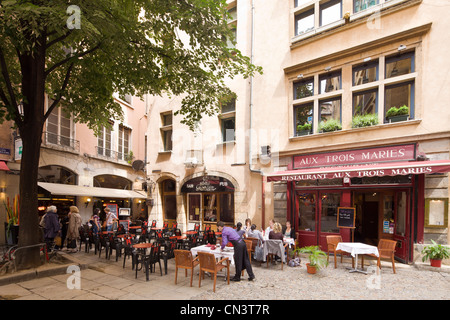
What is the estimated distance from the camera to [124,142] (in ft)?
55.3

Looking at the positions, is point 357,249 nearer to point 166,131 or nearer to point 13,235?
point 166,131

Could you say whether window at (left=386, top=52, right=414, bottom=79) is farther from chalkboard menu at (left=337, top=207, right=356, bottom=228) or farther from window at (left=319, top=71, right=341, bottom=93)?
chalkboard menu at (left=337, top=207, right=356, bottom=228)

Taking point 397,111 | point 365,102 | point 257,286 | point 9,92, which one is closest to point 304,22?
point 365,102

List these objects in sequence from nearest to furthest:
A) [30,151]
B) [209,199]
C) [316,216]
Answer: [30,151] → [316,216] → [209,199]

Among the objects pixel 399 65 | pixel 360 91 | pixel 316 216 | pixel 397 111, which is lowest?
pixel 316 216

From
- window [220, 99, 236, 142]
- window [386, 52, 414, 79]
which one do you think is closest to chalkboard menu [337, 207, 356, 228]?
window [386, 52, 414, 79]

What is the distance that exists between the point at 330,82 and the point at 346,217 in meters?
4.87

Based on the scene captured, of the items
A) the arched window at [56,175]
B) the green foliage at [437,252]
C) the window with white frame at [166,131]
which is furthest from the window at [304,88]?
the arched window at [56,175]

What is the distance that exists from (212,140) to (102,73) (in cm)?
556

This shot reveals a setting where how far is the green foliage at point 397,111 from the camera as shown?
741 centimetres

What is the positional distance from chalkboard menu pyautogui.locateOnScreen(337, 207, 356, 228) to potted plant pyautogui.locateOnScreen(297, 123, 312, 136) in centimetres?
297

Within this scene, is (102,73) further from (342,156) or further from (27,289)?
(342,156)

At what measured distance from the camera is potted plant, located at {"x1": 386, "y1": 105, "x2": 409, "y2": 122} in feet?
24.3

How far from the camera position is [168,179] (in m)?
13.5
